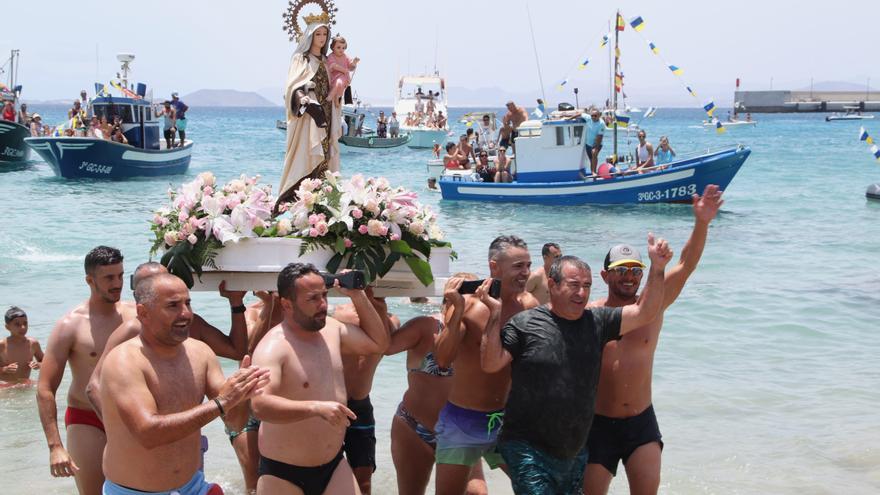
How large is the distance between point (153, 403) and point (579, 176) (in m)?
24.4

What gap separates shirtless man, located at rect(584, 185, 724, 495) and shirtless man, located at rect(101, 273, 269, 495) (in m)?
2.18

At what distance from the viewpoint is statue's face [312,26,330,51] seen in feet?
22.5

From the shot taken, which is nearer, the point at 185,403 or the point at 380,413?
the point at 185,403

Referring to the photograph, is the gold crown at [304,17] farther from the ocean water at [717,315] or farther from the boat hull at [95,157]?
the boat hull at [95,157]

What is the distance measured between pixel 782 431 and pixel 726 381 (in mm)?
1541

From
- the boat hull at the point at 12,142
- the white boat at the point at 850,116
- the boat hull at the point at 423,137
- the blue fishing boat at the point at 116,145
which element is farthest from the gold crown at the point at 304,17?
the white boat at the point at 850,116

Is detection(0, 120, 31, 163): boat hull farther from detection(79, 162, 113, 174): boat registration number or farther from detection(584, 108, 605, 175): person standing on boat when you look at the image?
detection(584, 108, 605, 175): person standing on boat

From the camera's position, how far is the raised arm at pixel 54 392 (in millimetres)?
5258

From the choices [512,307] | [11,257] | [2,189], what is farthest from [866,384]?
[2,189]

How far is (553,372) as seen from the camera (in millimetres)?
5312

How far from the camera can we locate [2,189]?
3281 centimetres

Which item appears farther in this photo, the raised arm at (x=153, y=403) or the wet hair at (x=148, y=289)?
the wet hair at (x=148, y=289)

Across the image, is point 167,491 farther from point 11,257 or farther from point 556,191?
point 556,191

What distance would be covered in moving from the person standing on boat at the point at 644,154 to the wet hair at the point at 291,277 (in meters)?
23.8
